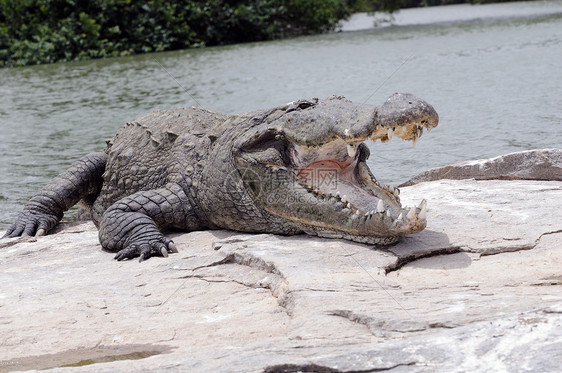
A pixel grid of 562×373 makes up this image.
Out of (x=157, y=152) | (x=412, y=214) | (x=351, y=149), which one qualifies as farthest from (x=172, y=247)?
(x=412, y=214)

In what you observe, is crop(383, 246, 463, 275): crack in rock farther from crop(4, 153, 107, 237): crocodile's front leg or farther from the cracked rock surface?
crop(4, 153, 107, 237): crocodile's front leg

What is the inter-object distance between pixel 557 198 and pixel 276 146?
1927 millimetres

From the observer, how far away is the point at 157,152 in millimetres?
5625

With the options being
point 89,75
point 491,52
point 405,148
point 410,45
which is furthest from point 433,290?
point 410,45

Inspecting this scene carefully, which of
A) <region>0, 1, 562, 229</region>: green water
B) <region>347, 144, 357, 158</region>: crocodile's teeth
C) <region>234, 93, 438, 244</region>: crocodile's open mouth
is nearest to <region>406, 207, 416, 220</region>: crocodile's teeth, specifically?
<region>234, 93, 438, 244</region>: crocodile's open mouth

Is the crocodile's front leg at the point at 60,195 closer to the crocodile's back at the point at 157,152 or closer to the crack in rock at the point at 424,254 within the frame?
the crocodile's back at the point at 157,152

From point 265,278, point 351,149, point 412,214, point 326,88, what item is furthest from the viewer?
point 326,88

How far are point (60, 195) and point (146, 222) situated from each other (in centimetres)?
158

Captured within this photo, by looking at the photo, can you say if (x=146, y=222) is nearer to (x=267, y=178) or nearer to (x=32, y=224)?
(x=267, y=178)

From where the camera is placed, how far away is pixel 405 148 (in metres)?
8.90

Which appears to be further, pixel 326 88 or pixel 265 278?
pixel 326 88

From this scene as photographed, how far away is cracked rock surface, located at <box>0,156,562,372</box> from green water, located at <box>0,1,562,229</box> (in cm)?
298

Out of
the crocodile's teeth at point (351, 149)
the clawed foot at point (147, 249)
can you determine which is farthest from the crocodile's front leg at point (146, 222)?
the crocodile's teeth at point (351, 149)

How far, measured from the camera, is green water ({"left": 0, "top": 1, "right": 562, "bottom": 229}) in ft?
28.2
